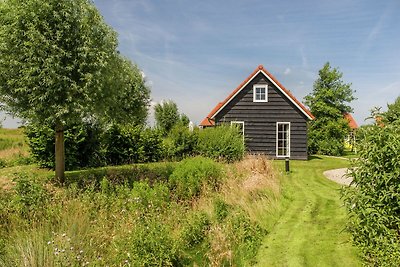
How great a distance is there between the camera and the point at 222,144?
19328 mm

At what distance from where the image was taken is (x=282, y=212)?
29.9ft

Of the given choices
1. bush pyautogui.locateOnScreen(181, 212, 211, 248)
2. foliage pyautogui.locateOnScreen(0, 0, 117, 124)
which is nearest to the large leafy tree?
foliage pyautogui.locateOnScreen(0, 0, 117, 124)

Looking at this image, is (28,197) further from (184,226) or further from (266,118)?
(266,118)

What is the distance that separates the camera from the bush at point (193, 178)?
433 inches

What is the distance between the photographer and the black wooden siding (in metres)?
22.4

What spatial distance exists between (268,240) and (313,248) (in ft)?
3.58

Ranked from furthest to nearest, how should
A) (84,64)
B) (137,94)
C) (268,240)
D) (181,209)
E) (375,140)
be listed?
1. (137,94)
2. (84,64)
3. (181,209)
4. (268,240)
5. (375,140)

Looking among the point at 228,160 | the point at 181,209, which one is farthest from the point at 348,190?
the point at 228,160

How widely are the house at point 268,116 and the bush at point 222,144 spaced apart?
2720mm

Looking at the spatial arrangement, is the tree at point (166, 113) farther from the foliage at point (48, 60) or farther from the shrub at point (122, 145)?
the foliage at point (48, 60)

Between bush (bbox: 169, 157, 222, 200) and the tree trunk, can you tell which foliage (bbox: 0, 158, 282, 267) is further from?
the tree trunk

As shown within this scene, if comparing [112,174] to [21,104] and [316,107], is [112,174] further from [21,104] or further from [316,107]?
[316,107]

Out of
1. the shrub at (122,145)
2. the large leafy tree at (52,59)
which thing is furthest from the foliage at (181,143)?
the large leafy tree at (52,59)

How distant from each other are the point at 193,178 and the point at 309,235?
16.1 feet
